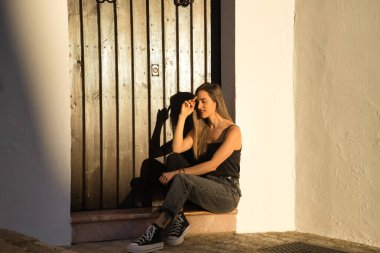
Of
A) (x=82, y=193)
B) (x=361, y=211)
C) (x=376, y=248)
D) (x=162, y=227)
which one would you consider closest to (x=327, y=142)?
(x=361, y=211)

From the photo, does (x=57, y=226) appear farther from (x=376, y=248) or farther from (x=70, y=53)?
(x=376, y=248)

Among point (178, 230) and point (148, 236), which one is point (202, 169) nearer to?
point (178, 230)

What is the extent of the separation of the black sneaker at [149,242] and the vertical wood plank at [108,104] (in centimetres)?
93

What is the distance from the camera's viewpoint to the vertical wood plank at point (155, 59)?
5.13 metres

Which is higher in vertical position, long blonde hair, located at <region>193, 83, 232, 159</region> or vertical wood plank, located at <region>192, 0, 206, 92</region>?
vertical wood plank, located at <region>192, 0, 206, 92</region>

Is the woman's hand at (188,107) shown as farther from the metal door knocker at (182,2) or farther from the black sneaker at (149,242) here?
the black sneaker at (149,242)

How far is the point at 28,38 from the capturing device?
4402 mm

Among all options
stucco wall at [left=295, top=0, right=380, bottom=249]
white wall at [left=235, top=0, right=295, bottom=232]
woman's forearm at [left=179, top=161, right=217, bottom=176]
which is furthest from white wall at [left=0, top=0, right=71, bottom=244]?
stucco wall at [left=295, top=0, right=380, bottom=249]

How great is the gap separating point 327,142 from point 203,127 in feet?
3.71

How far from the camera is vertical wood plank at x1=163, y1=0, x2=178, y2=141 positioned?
17.1 ft

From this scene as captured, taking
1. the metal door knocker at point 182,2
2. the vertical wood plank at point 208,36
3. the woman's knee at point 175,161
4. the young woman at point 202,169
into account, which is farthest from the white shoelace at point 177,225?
the metal door knocker at point 182,2

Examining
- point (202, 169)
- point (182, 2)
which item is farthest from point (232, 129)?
point (182, 2)

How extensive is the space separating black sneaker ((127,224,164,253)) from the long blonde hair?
38.0 inches

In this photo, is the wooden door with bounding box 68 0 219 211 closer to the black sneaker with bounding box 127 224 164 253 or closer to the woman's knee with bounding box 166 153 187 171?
the woman's knee with bounding box 166 153 187 171
